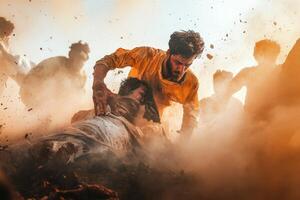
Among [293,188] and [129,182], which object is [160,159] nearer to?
[129,182]

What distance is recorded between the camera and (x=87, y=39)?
8625 mm

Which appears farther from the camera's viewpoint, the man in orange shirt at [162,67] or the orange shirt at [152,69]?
the orange shirt at [152,69]

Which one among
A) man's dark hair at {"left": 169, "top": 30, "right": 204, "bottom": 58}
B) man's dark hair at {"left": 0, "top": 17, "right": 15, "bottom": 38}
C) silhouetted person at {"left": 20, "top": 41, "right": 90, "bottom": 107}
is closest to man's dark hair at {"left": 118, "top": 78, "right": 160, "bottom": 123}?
man's dark hair at {"left": 169, "top": 30, "right": 204, "bottom": 58}

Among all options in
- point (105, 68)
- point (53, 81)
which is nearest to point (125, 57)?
point (105, 68)

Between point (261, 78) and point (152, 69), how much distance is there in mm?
1898

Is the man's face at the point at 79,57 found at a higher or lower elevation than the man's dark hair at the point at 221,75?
higher

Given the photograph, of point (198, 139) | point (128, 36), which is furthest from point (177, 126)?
point (128, 36)

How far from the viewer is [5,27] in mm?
8547

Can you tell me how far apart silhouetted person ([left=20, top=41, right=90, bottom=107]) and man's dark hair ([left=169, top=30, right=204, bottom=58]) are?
1856 mm

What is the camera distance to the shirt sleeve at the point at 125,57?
7977mm

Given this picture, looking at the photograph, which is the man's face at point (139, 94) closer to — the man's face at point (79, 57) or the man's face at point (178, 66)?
the man's face at point (178, 66)

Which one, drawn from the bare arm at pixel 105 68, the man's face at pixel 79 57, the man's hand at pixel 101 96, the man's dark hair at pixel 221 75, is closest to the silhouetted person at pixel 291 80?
the man's dark hair at pixel 221 75

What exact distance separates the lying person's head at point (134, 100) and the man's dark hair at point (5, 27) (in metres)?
2.26

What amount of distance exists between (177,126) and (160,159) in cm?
110
